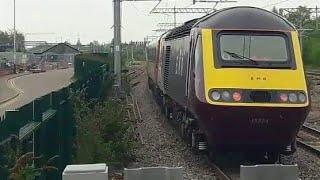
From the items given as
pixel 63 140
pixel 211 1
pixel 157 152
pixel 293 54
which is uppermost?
pixel 211 1

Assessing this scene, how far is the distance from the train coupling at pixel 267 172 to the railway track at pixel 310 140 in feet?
28.4

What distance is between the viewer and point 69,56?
99625 mm

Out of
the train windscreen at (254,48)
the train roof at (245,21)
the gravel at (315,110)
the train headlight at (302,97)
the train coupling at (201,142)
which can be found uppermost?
the train roof at (245,21)

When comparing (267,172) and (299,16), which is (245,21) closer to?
(267,172)

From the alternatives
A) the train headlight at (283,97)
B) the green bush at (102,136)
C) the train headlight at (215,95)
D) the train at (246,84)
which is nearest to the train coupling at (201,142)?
the train at (246,84)

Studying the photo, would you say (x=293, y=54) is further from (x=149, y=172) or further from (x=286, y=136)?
(x=149, y=172)

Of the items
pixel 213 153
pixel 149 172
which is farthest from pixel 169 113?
pixel 149 172

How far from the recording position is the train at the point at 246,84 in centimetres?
1026

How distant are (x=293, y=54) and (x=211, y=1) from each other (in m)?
21.4

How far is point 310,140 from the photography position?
15.2 m

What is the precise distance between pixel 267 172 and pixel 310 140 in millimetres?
11235

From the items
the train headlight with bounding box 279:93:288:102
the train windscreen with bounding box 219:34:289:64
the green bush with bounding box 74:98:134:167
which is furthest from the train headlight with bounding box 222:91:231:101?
the green bush with bounding box 74:98:134:167

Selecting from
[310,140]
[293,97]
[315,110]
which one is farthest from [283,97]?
[315,110]

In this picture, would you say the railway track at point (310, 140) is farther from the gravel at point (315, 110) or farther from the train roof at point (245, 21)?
the train roof at point (245, 21)
